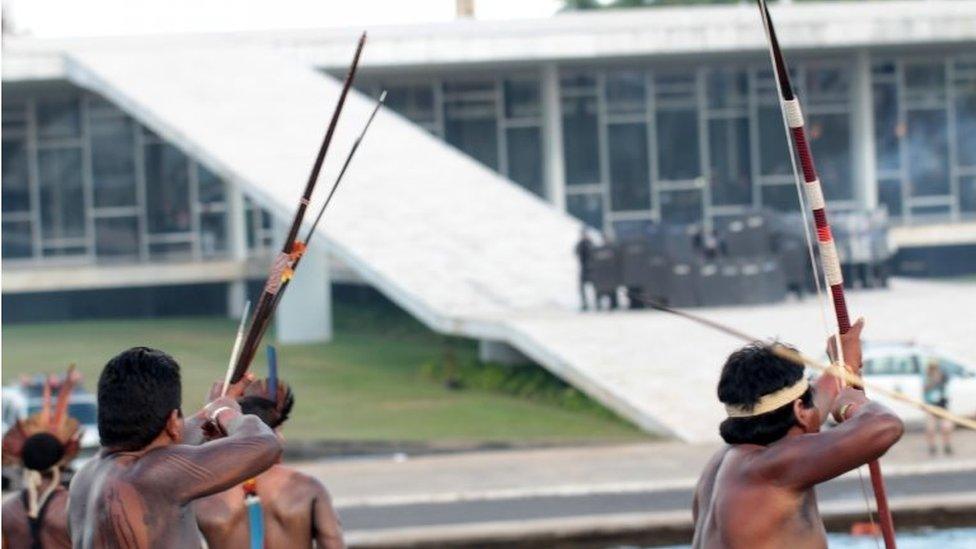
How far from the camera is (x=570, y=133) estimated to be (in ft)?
161

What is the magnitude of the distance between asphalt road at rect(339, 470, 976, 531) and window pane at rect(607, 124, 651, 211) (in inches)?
1209

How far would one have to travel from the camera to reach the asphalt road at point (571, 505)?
17.1m

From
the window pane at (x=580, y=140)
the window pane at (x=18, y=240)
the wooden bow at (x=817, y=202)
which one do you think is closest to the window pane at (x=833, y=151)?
the window pane at (x=580, y=140)

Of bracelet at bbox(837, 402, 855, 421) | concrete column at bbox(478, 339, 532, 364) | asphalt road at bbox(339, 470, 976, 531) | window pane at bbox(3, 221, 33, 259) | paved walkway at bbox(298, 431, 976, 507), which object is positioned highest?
bracelet at bbox(837, 402, 855, 421)

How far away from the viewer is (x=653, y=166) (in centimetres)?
4959

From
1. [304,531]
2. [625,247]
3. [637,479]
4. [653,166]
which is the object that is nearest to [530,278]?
[625,247]

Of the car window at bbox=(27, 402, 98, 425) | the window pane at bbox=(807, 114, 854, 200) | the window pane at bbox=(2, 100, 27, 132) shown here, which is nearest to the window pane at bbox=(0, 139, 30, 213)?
the window pane at bbox=(2, 100, 27, 132)

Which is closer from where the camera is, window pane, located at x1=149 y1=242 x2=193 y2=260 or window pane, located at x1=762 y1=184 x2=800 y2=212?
window pane, located at x1=149 y1=242 x2=193 y2=260

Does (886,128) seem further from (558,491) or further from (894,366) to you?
(558,491)

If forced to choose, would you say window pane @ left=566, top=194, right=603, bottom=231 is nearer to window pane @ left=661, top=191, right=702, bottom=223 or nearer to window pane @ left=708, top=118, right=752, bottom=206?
window pane @ left=661, top=191, right=702, bottom=223

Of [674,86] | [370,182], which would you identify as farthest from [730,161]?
[370,182]

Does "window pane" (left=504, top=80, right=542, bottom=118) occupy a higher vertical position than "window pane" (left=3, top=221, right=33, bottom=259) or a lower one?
higher

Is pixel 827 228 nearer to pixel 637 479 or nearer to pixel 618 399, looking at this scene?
pixel 637 479

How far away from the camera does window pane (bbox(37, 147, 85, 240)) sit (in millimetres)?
47125
